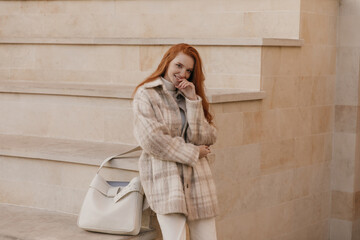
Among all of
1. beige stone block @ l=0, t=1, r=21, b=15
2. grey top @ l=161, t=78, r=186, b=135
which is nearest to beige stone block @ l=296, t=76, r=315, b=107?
grey top @ l=161, t=78, r=186, b=135

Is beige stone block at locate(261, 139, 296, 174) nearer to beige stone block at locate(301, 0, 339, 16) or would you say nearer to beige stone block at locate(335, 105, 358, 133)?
beige stone block at locate(335, 105, 358, 133)

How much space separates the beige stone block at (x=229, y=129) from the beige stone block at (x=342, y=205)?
151 cm

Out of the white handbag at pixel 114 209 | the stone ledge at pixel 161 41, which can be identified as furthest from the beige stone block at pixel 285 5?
the white handbag at pixel 114 209

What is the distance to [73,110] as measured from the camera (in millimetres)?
5340

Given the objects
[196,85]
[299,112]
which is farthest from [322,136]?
[196,85]

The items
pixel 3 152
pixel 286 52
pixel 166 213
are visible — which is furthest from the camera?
pixel 286 52

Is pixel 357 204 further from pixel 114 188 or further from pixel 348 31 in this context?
pixel 114 188

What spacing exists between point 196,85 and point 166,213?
2.51 ft

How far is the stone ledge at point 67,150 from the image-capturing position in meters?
4.67

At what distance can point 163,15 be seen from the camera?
6441 mm

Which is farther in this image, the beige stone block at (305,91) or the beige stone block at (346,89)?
the beige stone block at (346,89)

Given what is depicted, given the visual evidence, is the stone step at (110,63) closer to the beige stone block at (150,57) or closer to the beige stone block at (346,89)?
the beige stone block at (150,57)

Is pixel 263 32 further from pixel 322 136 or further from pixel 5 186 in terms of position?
pixel 5 186

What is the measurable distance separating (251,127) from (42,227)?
165 centimetres
